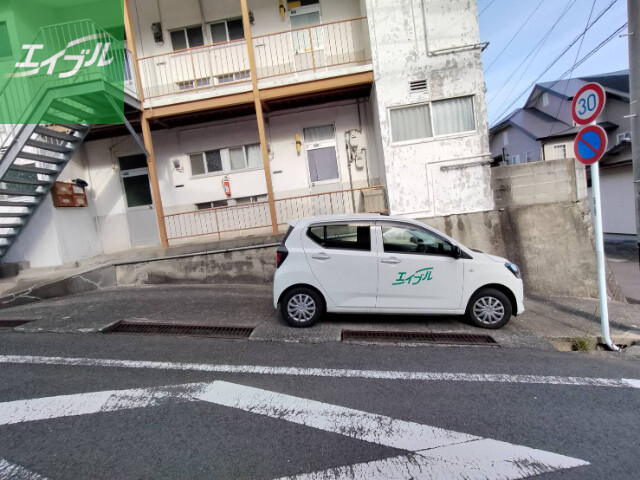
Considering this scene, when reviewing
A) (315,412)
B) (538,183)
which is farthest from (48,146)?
(538,183)

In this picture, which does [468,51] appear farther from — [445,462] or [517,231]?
[445,462]

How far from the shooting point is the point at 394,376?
3.54m

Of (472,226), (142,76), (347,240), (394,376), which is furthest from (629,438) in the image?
(142,76)

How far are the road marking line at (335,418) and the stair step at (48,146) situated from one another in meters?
7.34

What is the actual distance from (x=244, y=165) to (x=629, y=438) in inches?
374

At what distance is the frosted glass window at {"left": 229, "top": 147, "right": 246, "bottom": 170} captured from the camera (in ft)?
32.8

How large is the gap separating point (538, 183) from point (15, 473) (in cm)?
942

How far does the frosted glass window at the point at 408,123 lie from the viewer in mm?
8211

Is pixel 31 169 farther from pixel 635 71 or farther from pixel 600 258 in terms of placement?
pixel 635 71

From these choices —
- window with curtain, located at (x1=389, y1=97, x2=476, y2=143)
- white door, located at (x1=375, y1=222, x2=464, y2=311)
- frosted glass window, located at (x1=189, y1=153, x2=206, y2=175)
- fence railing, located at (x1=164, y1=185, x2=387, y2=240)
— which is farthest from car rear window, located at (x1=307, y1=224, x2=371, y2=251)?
frosted glass window, located at (x1=189, y1=153, x2=206, y2=175)

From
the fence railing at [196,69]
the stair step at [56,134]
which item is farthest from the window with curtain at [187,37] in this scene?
the stair step at [56,134]

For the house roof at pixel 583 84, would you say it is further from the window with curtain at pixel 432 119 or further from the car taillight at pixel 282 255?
the car taillight at pixel 282 255

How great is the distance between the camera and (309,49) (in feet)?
30.7

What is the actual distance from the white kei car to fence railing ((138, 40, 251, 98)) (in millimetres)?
6619
